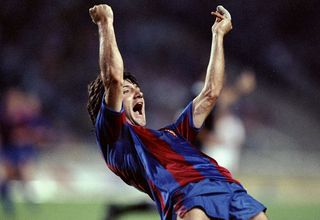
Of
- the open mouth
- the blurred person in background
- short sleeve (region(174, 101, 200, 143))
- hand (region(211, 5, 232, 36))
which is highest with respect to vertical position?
hand (region(211, 5, 232, 36))

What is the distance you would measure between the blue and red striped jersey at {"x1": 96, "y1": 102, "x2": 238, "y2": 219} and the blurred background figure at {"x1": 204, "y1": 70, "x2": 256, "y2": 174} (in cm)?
470

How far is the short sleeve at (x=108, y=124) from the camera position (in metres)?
3.99

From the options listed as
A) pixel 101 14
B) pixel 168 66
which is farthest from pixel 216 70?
pixel 168 66

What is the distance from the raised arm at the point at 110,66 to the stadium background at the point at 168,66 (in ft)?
25.3

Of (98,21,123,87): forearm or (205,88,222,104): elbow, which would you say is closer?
(98,21,123,87): forearm

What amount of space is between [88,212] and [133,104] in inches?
228

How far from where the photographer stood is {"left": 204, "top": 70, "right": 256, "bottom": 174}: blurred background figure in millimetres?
9469

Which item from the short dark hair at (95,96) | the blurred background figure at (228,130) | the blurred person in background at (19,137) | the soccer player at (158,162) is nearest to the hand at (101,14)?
the soccer player at (158,162)

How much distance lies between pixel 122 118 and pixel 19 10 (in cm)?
903

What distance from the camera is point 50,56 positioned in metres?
12.7

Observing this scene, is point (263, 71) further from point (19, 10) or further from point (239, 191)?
point (239, 191)

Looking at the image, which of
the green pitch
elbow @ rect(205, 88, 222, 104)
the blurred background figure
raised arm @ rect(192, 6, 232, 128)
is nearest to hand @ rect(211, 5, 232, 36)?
raised arm @ rect(192, 6, 232, 128)

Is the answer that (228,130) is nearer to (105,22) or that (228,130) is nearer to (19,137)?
(19,137)

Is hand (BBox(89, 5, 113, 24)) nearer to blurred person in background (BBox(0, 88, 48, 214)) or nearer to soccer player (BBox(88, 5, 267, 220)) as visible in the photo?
soccer player (BBox(88, 5, 267, 220))
